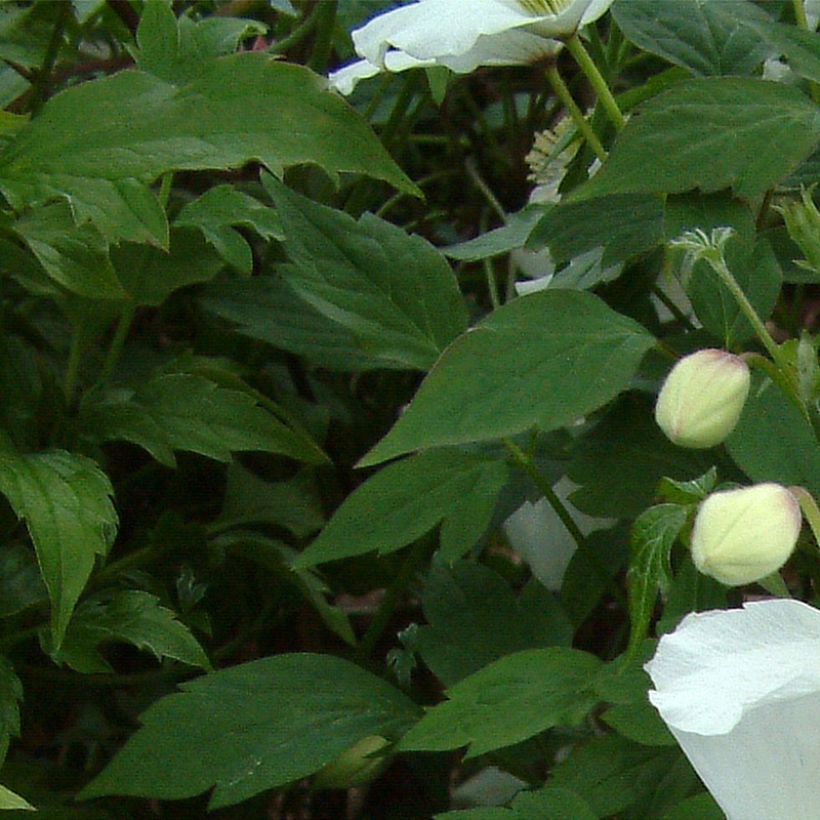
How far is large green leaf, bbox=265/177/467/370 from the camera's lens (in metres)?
0.78

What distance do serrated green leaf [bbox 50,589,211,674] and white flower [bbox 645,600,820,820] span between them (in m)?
0.31

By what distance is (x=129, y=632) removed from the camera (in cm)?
71

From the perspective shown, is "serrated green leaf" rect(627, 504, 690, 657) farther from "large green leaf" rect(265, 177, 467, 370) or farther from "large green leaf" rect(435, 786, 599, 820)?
"large green leaf" rect(265, 177, 467, 370)

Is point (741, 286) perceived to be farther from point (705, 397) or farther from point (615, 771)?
point (615, 771)

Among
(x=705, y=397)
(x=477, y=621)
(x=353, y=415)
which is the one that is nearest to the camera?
(x=705, y=397)

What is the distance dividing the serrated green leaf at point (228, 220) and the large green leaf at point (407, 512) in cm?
15

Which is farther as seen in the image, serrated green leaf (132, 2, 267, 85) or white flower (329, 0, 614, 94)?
serrated green leaf (132, 2, 267, 85)

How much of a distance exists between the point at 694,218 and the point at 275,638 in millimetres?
604

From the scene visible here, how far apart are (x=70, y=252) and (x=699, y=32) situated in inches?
15.1

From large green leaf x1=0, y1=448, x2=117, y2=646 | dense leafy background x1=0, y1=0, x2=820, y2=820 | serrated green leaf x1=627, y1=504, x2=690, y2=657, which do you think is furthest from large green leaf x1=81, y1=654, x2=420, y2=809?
serrated green leaf x1=627, y1=504, x2=690, y2=657

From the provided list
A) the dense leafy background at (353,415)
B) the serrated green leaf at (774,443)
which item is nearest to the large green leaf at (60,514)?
the dense leafy background at (353,415)

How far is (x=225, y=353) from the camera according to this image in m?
1.05

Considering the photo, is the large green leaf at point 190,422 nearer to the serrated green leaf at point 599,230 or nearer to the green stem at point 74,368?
the green stem at point 74,368

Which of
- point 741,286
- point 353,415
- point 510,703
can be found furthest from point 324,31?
point 510,703
